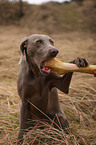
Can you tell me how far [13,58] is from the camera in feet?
20.3

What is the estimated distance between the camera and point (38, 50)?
5.97 feet

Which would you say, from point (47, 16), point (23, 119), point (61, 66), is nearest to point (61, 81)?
point (61, 66)

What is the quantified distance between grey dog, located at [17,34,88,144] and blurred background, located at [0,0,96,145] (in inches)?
6.6

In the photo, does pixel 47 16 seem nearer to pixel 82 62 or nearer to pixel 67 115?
pixel 67 115

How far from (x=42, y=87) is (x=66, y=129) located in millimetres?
623

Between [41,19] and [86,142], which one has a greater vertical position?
[41,19]

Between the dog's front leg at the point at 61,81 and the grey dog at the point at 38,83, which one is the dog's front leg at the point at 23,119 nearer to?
the grey dog at the point at 38,83

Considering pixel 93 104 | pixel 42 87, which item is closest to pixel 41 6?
pixel 93 104

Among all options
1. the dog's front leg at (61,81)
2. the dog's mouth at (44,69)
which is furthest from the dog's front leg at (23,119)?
the dog's mouth at (44,69)

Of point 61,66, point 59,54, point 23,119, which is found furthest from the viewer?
point 59,54

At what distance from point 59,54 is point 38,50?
2.50m

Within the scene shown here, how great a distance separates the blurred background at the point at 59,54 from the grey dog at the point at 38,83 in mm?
169

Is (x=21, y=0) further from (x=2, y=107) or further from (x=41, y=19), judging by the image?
(x=2, y=107)

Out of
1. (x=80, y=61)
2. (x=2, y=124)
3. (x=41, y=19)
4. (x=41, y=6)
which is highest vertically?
(x=41, y=6)
